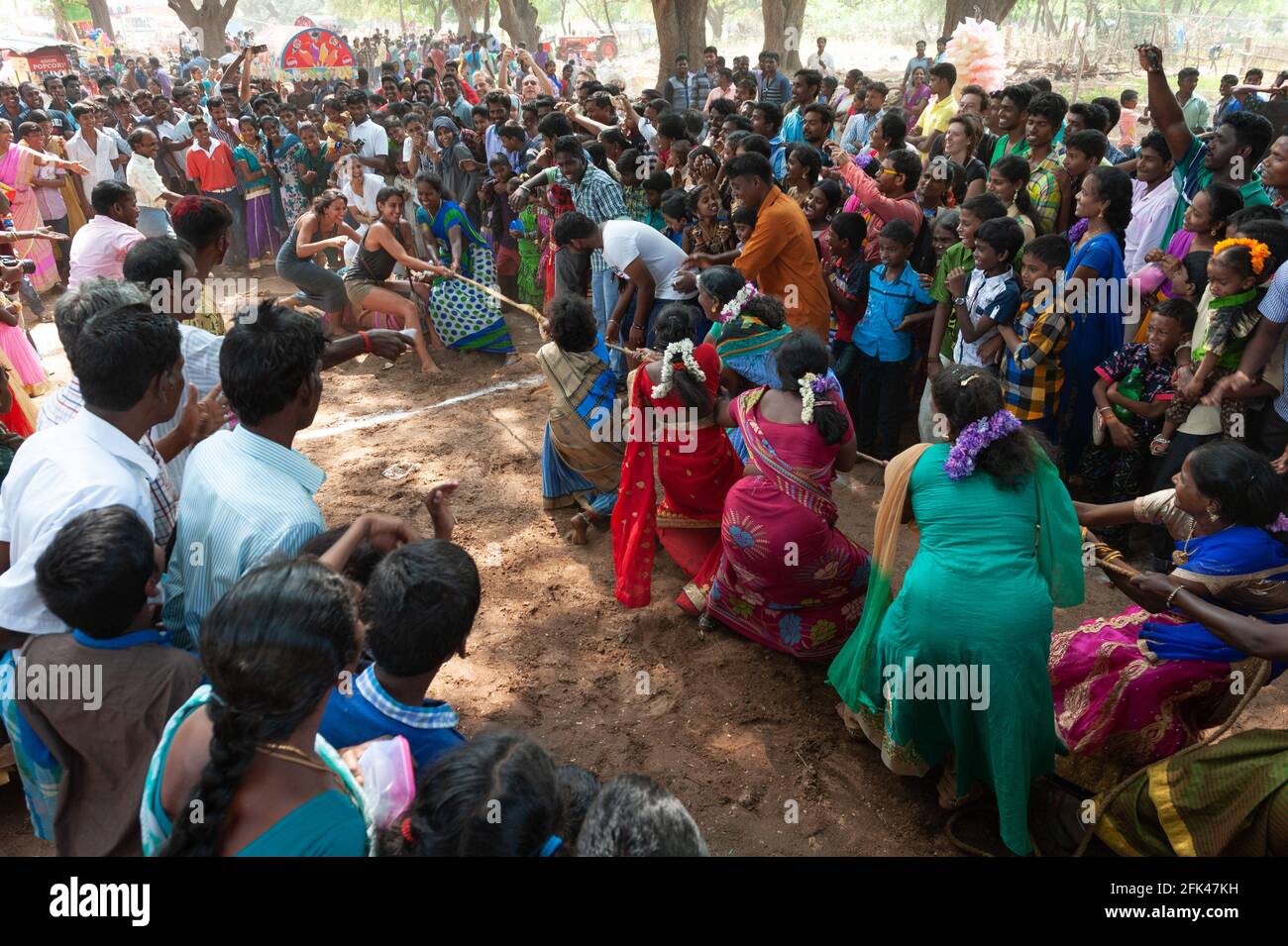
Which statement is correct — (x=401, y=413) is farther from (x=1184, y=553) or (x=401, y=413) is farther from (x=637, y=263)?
(x=1184, y=553)

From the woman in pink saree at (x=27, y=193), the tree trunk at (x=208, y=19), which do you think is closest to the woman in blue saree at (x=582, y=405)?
the woman in pink saree at (x=27, y=193)

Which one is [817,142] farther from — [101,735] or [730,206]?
[101,735]

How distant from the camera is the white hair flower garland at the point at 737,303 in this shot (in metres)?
4.94

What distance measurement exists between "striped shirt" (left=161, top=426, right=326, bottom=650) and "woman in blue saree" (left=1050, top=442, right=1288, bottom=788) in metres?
2.71

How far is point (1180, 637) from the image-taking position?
3.14 m

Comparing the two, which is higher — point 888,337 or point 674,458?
point 888,337

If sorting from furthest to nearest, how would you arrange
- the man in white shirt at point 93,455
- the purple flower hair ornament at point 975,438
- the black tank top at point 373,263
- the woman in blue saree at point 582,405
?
the black tank top at point 373,263 < the woman in blue saree at point 582,405 < the purple flower hair ornament at point 975,438 < the man in white shirt at point 93,455

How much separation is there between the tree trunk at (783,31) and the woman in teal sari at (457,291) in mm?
16120

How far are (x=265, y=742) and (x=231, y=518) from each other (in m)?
1.06

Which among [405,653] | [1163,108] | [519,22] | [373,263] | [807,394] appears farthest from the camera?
[519,22]

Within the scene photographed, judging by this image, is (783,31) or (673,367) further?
(783,31)

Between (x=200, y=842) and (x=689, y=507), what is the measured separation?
11.4ft

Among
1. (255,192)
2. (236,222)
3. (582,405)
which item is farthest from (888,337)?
(236,222)

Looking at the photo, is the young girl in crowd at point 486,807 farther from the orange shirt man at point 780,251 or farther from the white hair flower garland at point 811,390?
the orange shirt man at point 780,251
